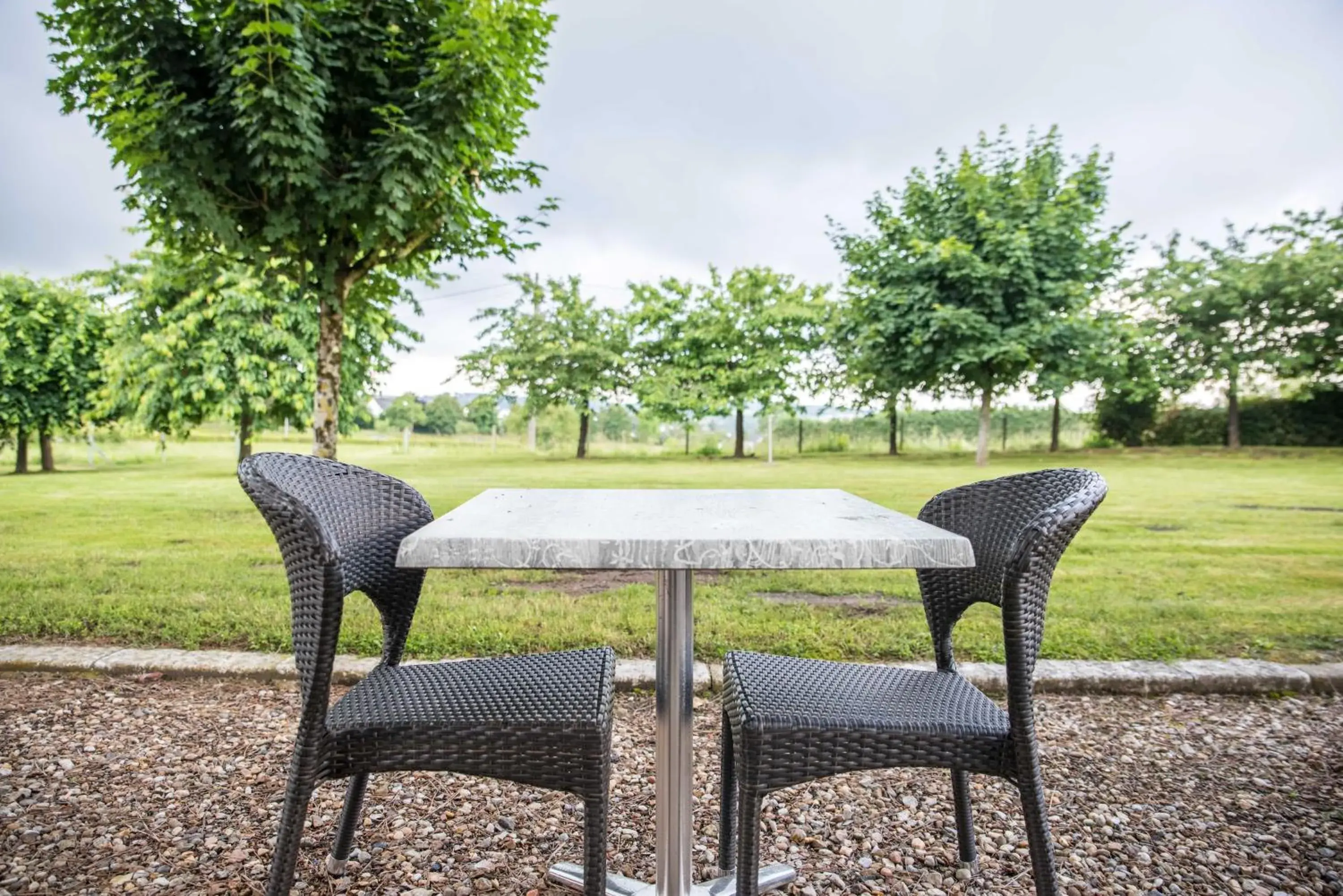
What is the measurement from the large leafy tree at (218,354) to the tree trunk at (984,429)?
25.2 ft

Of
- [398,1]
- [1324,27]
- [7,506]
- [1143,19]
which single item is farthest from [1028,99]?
[7,506]

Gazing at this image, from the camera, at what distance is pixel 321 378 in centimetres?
359

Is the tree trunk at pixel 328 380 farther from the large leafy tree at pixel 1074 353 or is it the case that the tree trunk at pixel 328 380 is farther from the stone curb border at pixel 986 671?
the large leafy tree at pixel 1074 353

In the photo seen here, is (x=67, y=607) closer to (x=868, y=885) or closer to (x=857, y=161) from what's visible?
(x=868, y=885)

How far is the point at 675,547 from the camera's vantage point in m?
0.83

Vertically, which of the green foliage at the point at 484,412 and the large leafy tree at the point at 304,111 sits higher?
the large leafy tree at the point at 304,111

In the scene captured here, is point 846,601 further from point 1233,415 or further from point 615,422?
point 1233,415

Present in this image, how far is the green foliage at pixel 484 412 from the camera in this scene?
9.39 m

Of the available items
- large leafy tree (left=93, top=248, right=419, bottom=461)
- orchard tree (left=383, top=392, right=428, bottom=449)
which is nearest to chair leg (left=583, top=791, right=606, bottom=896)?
large leafy tree (left=93, top=248, right=419, bottom=461)

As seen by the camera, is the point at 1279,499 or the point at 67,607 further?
the point at 1279,499

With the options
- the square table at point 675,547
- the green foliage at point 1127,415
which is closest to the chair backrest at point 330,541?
the square table at point 675,547

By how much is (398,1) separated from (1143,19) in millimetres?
5225

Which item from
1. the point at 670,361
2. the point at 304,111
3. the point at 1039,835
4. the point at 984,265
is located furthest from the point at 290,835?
the point at 984,265

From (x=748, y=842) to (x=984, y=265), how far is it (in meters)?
10.2
